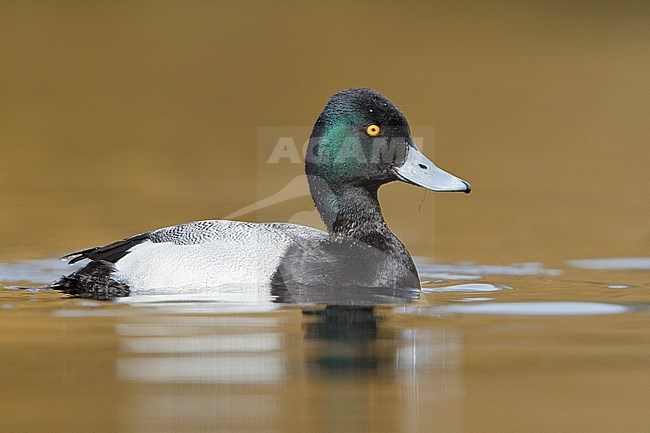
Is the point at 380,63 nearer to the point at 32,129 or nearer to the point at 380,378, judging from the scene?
the point at 32,129

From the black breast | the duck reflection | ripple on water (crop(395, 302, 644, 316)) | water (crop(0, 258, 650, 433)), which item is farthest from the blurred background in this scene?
the duck reflection

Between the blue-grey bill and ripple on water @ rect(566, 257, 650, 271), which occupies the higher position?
the blue-grey bill

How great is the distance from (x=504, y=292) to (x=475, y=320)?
102 centimetres

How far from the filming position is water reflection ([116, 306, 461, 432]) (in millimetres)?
5191

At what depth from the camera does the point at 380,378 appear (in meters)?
5.86

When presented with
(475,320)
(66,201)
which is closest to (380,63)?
(66,201)

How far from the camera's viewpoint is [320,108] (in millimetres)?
14734

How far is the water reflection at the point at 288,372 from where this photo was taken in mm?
5191

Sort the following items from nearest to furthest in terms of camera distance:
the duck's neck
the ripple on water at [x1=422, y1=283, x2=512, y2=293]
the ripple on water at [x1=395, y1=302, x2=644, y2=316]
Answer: the ripple on water at [x1=395, y1=302, x2=644, y2=316]
the ripple on water at [x1=422, y1=283, x2=512, y2=293]
the duck's neck

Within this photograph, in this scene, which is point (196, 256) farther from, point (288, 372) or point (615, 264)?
point (615, 264)

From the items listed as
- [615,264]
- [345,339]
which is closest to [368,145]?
[615,264]

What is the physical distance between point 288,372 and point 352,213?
9.30 ft

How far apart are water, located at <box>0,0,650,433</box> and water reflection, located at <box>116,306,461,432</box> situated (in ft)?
0.06

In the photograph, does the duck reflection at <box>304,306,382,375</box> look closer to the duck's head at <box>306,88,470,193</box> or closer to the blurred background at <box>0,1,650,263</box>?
the duck's head at <box>306,88,470,193</box>
